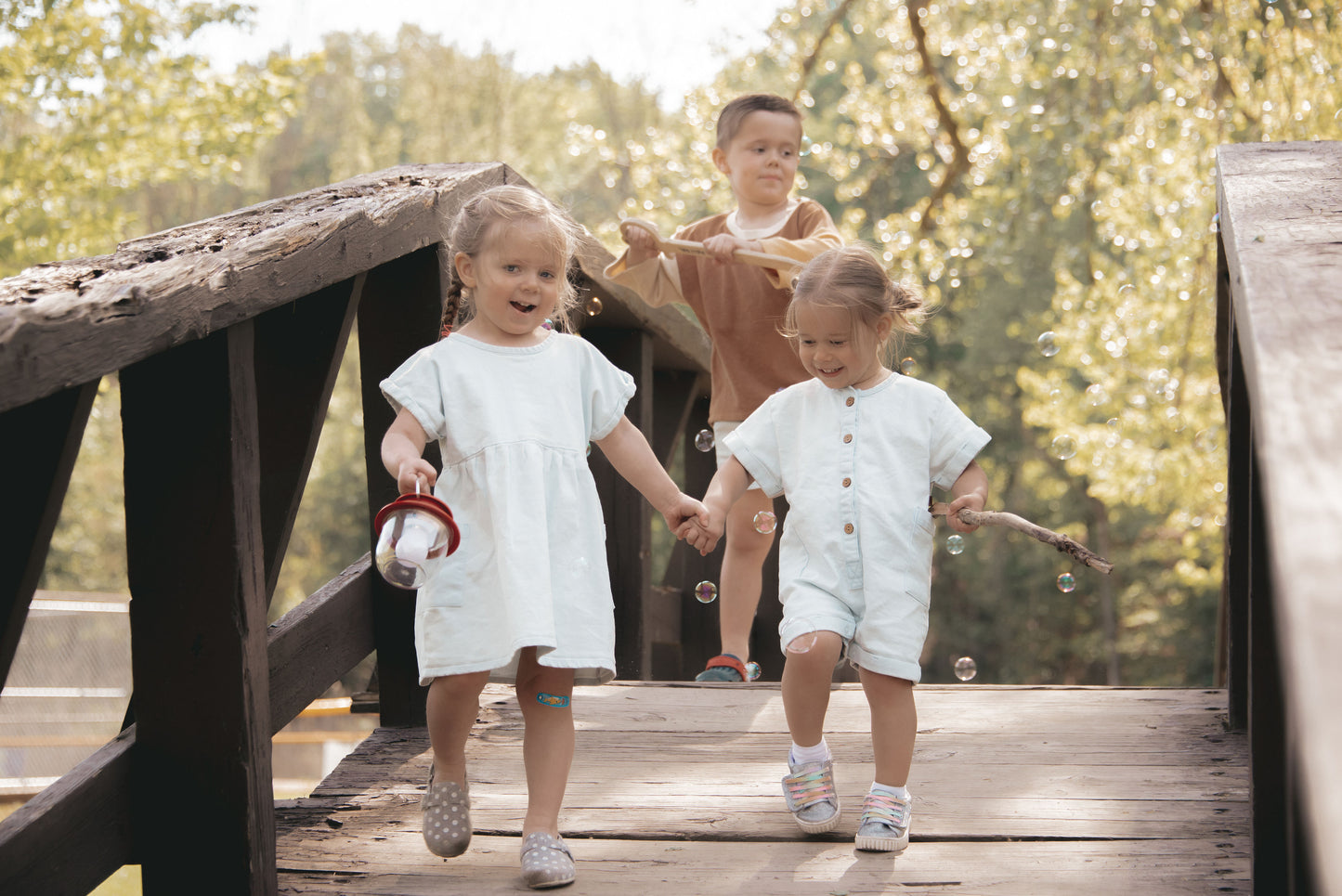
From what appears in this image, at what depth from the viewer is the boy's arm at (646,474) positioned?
2635mm

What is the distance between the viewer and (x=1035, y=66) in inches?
487

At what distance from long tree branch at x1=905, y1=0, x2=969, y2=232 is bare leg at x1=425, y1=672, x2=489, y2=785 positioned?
33.6 feet

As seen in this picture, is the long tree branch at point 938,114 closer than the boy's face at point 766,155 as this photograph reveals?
No

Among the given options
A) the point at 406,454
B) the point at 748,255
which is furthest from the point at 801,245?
the point at 406,454

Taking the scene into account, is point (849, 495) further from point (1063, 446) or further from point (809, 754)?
point (1063, 446)

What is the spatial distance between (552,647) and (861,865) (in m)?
0.64

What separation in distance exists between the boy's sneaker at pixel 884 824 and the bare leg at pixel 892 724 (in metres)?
0.05

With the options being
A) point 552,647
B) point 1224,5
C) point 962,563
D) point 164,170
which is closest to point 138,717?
point 552,647

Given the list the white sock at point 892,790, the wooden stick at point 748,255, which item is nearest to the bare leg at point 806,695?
the white sock at point 892,790

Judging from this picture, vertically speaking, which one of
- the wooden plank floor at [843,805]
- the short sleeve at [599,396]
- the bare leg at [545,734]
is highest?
the short sleeve at [599,396]

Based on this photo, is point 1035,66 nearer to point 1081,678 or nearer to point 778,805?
point 778,805

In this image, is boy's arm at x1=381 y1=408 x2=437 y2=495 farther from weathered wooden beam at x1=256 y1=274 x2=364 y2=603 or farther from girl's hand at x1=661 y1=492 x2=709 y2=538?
girl's hand at x1=661 y1=492 x2=709 y2=538

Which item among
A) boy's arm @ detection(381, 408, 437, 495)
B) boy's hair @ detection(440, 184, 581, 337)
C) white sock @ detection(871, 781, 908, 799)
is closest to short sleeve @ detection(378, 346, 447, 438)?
boy's arm @ detection(381, 408, 437, 495)

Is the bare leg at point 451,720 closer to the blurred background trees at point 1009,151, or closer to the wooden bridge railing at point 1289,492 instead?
the wooden bridge railing at point 1289,492
